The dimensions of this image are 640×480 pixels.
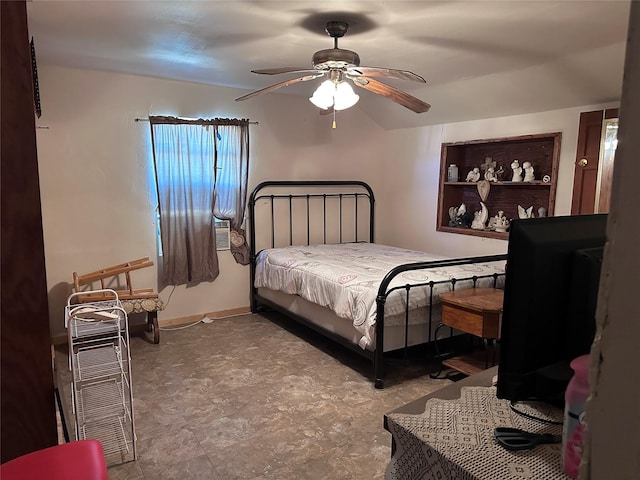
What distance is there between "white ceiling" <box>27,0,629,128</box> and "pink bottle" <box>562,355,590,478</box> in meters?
1.98

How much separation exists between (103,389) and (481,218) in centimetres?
356

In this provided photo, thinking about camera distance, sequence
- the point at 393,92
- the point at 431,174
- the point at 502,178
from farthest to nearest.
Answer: the point at 431,174 < the point at 502,178 < the point at 393,92

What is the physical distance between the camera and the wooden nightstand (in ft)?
9.11

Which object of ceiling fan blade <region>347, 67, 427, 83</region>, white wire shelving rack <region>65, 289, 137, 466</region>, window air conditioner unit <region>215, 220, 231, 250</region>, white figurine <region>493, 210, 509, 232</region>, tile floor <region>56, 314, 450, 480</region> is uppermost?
ceiling fan blade <region>347, 67, 427, 83</region>

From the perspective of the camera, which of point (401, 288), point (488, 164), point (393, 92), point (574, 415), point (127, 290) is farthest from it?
point (488, 164)

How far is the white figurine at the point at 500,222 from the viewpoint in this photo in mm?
4193

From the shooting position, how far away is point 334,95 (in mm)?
2654

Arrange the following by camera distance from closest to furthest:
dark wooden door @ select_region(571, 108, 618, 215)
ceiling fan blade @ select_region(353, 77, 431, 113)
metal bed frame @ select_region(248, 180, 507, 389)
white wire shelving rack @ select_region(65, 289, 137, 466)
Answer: white wire shelving rack @ select_region(65, 289, 137, 466) < ceiling fan blade @ select_region(353, 77, 431, 113) < dark wooden door @ select_region(571, 108, 618, 215) < metal bed frame @ select_region(248, 180, 507, 389)

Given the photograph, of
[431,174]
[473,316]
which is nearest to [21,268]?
[473,316]

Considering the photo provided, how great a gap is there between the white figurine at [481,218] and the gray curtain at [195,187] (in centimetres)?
232

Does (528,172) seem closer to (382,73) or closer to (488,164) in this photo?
(488,164)

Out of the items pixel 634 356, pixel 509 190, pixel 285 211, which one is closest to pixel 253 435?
pixel 634 356

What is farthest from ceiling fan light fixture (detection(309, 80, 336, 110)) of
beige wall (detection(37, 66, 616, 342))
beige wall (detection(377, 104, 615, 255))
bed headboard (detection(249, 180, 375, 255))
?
beige wall (detection(377, 104, 615, 255))

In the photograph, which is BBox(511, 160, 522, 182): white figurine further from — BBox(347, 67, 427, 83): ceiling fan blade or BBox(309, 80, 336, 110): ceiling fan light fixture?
BBox(309, 80, 336, 110): ceiling fan light fixture
